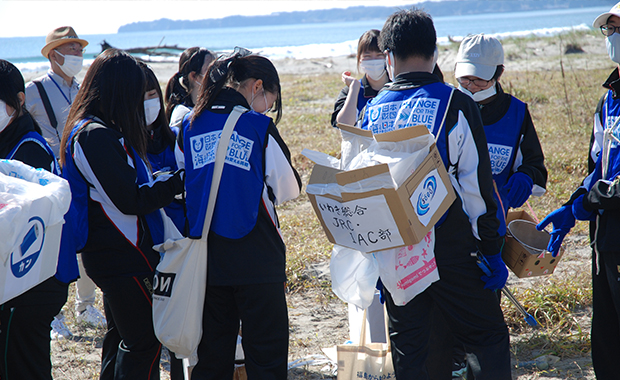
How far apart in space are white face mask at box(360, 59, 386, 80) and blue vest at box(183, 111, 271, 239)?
1.75 meters

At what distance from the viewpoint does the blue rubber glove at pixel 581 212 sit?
2.60 m

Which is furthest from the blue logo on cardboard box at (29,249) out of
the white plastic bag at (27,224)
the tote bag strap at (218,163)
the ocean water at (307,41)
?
the ocean water at (307,41)

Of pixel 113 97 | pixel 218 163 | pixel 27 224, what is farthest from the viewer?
pixel 113 97

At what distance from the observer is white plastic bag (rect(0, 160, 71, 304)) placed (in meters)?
1.74

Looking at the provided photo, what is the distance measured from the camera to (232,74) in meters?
2.45

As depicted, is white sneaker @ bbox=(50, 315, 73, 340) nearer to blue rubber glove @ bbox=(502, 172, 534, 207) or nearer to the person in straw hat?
the person in straw hat

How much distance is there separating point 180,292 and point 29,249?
2.23 ft

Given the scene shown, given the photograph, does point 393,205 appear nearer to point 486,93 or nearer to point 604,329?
point 486,93

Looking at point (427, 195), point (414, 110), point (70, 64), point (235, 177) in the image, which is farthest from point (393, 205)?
point (70, 64)

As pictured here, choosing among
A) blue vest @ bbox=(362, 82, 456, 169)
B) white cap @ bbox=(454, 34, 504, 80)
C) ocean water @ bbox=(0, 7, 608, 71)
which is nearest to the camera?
blue vest @ bbox=(362, 82, 456, 169)

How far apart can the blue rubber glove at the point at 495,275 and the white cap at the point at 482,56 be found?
114 centimetres

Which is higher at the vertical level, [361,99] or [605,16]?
[605,16]

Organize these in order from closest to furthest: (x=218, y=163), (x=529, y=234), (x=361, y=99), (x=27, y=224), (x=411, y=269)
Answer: (x=27, y=224) < (x=411, y=269) < (x=218, y=163) < (x=529, y=234) < (x=361, y=99)

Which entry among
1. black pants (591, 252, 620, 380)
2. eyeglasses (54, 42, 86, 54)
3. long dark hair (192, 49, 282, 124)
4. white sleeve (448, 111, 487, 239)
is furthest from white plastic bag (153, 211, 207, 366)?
eyeglasses (54, 42, 86, 54)
